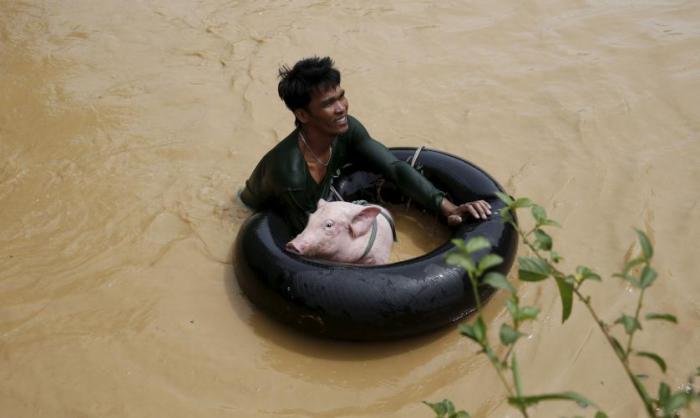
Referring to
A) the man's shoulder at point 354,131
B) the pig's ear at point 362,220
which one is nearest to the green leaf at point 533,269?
the pig's ear at point 362,220

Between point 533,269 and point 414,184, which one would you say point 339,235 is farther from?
point 533,269

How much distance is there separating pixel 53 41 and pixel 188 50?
1.47m

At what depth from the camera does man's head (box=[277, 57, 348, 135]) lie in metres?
3.79

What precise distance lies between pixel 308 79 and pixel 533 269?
2.27m

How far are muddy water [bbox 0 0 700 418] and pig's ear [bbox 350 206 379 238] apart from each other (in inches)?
24.9

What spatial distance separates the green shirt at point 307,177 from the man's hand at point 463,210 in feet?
0.18

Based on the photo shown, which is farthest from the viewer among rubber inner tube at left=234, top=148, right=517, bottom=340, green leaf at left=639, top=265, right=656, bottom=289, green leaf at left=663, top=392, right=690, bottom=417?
rubber inner tube at left=234, top=148, right=517, bottom=340

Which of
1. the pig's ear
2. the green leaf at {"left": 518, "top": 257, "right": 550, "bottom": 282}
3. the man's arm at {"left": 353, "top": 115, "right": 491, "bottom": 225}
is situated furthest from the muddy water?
the green leaf at {"left": 518, "top": 257, "right": 550, "bottom": 282}

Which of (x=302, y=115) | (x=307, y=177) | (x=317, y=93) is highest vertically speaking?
(x=317, y=93)

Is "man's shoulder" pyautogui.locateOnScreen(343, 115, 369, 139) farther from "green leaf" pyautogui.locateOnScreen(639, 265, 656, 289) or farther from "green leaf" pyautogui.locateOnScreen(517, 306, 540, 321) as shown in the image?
"green leaf" pyautogui.locateOnScreen(639, 265, 656, 289)

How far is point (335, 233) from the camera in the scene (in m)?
3.74

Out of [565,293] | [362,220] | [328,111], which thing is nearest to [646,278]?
[565,293]

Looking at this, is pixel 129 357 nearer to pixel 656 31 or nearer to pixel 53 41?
pixel 53 41

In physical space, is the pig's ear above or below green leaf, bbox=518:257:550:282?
below
